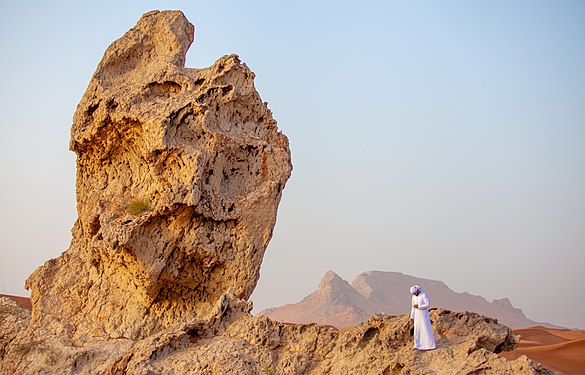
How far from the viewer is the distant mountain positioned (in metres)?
52.9

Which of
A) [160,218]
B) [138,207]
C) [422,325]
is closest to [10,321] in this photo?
[138,207]

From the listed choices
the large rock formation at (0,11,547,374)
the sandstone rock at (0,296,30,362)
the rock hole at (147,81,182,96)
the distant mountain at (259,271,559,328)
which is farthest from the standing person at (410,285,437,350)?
the distant mountain at (259,271,559,328)

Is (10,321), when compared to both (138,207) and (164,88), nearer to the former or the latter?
(138,207)

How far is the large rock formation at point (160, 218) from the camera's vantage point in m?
10.6

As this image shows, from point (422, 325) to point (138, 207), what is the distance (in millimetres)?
5303

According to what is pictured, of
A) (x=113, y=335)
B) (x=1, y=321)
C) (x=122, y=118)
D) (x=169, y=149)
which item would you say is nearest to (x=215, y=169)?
(x=169, y=149)

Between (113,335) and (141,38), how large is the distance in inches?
232

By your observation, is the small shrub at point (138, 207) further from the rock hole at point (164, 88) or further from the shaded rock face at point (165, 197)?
the rock hole at point (164, 88)

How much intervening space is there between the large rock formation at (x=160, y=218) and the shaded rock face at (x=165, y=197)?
0.07ft

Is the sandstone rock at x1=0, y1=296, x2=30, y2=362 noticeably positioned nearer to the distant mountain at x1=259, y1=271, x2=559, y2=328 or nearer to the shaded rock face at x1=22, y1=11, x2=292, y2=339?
the shaded rock face at x1=22, y1=11, x2=292, y2=339

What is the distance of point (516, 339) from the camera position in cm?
942

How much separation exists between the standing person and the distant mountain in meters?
39.8

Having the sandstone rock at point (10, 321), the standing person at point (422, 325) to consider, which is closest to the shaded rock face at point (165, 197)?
the sandstone rock at point (10, 321)

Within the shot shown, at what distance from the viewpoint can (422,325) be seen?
8734 millimetres
